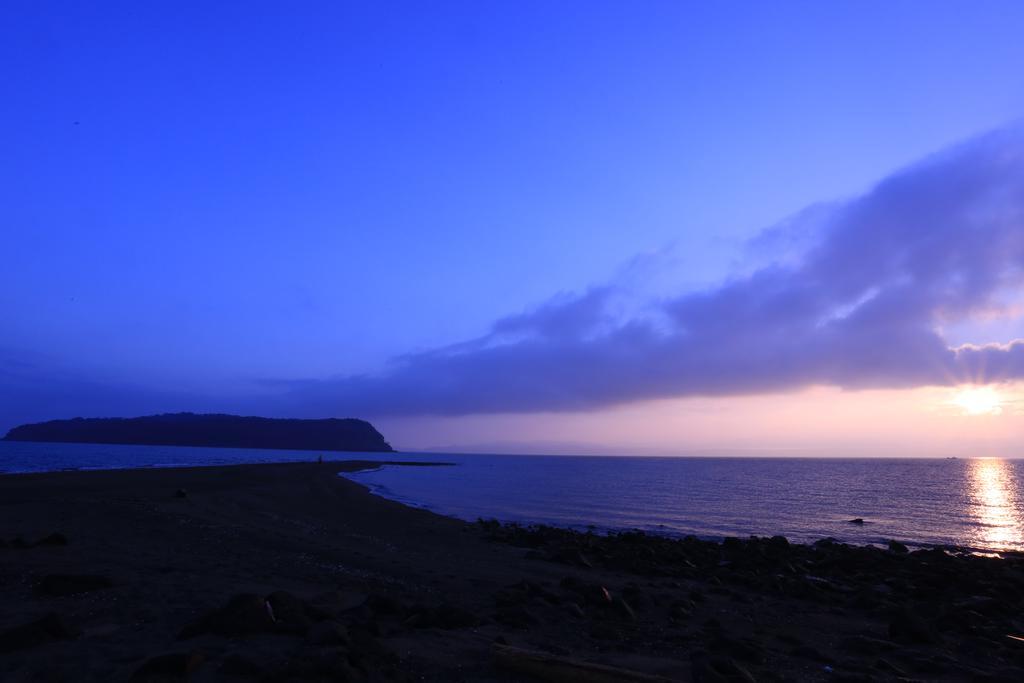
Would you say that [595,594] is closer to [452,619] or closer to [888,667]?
[452,619]

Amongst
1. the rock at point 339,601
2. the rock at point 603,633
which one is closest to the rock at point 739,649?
the rock at point 603,633

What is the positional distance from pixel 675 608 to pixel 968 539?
93.4ft

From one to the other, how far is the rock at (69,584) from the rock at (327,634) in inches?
161

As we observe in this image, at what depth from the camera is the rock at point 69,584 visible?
840cm

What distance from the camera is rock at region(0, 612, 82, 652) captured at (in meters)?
6.20

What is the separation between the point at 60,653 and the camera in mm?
6168

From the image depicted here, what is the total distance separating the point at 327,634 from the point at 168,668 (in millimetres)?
1676

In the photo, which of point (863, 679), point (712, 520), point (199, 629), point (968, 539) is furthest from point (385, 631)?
point (968, 539)

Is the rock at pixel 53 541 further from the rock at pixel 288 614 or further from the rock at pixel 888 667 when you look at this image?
the rock at pixel 888 667

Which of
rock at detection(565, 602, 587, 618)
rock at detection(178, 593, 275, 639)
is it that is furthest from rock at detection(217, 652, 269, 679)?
rock at detection(565, 602, 587, 618)

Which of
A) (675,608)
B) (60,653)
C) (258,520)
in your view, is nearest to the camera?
(60,653)

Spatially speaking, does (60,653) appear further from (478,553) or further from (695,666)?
(478,553)

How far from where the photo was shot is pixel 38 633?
6.48 metres

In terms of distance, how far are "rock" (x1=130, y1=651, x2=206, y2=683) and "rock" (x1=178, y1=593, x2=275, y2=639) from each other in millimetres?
1142
